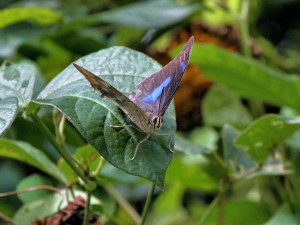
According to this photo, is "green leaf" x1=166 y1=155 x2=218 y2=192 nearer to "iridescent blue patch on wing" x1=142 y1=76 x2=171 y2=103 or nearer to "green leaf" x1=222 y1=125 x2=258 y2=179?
"green leaf" x1=222 y1=125 x2=258 y2=179

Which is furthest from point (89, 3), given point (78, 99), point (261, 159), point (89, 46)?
point (78, 99)

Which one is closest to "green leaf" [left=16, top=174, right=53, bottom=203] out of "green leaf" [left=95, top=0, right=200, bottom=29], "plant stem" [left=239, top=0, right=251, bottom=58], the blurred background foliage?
the blurred background foliage

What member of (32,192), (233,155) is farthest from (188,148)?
(32,192)

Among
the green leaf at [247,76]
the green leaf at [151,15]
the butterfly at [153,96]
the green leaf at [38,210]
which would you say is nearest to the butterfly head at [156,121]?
the butterfly at [153,96]

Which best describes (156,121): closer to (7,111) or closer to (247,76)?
(7,111)

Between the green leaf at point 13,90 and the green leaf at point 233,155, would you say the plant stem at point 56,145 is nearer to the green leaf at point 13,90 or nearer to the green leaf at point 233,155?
the green leaf at point 13,90
